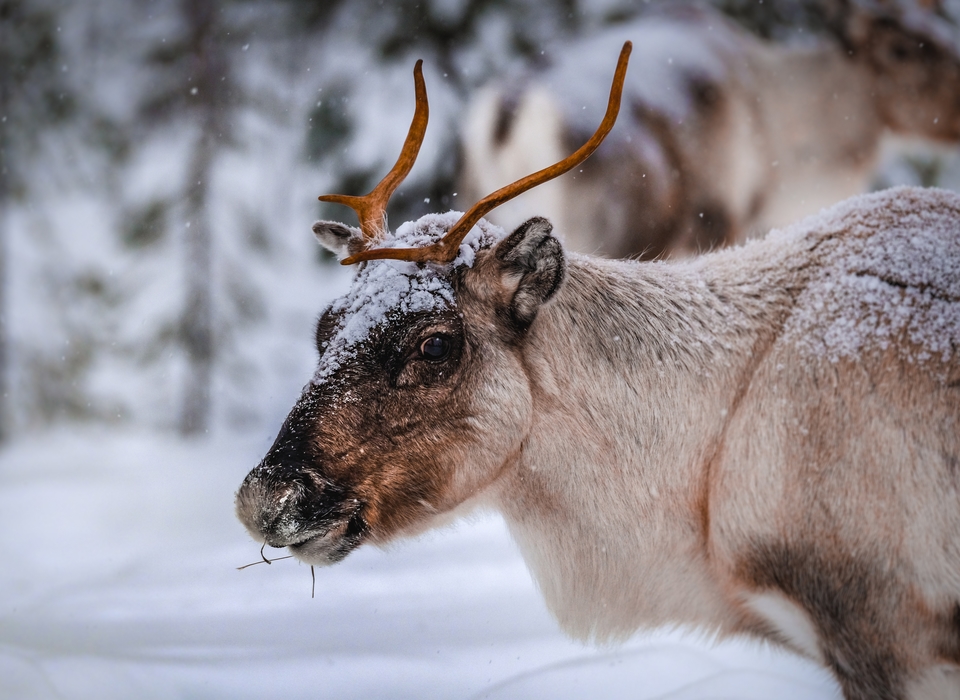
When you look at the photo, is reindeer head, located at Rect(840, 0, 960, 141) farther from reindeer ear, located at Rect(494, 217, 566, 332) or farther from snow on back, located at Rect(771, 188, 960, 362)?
reindeer ear, located at Rect(494, 217, 566, 332)

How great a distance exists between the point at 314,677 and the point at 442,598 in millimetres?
802

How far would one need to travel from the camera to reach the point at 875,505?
1.63 metres

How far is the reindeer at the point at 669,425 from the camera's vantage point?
1.64 metres

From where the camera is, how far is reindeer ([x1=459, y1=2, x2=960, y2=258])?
417 centimetres

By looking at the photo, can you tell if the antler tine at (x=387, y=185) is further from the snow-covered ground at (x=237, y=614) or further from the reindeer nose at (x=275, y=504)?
the snow-covered ground at (x=237, y=614)

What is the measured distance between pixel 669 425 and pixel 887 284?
2.13 feet

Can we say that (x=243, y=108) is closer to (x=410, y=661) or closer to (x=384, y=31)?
(x=384, y=31)

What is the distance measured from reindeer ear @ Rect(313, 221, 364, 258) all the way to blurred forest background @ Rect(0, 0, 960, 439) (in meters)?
2.47

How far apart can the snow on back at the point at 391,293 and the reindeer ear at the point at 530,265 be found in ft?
0.40

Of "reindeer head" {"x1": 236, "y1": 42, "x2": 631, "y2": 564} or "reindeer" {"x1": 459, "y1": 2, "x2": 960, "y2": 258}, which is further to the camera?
"reindeer" {"x1": 459, "y1": 2, "x2": 960, "y2": 258}

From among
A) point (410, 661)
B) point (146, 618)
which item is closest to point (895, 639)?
point (410, 661)

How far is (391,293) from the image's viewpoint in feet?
5.71

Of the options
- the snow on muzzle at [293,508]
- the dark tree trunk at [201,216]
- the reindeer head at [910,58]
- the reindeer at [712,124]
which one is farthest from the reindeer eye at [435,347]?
the reindeer head at [910,58]

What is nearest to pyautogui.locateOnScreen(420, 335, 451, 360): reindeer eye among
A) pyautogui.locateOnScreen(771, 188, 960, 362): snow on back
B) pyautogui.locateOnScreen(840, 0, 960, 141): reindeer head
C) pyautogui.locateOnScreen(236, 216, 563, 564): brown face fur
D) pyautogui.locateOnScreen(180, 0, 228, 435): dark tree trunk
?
pyautogui.locateOnScreen(236, 216, 563, 564): brown face fur
